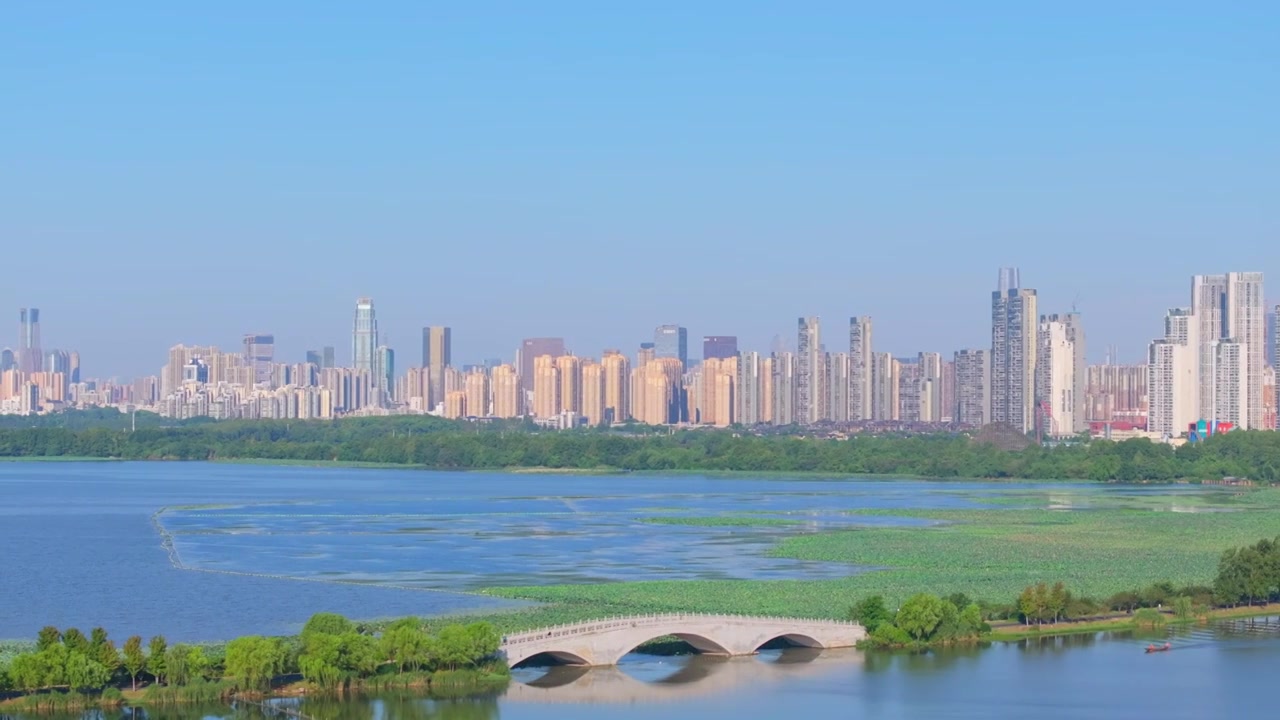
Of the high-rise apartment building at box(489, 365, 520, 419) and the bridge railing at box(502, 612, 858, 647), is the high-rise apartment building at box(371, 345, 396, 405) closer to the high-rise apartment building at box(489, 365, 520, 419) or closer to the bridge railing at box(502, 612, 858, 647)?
the high-rise apartment building at box(489, 365, 520, 419)

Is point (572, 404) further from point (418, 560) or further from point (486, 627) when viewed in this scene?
point (486, 627)

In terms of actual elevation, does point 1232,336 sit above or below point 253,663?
above

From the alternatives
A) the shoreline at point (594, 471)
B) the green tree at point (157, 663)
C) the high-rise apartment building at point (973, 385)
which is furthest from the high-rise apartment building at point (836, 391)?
the green tree at point (157, 663)

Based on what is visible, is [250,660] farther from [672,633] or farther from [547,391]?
[547,391]

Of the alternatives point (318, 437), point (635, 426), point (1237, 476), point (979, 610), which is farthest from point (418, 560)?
point (635, 426)

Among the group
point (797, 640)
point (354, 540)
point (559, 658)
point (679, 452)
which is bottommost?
point (559, 658)

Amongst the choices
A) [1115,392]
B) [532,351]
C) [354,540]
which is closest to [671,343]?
[532,351]

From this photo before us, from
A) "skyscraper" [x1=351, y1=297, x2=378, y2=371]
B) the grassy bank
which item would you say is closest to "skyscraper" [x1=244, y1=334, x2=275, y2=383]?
"skyscraper" [x1=351, y1=297, x2=378, y2=371]
